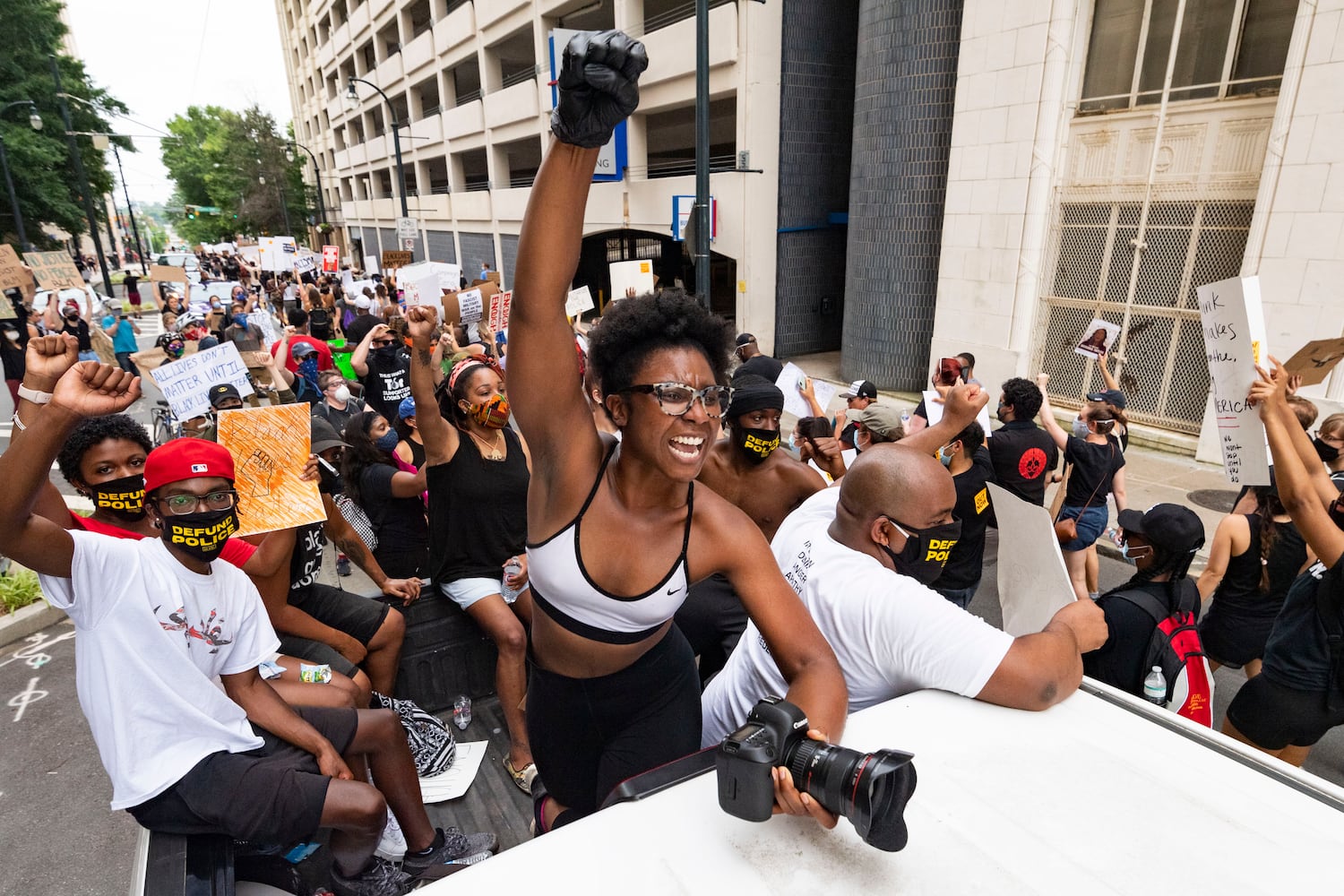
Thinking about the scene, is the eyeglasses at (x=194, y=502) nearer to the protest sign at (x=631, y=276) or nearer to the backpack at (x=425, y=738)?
the backpack at (x=425, y=738)

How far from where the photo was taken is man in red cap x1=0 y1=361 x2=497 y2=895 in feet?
6.66

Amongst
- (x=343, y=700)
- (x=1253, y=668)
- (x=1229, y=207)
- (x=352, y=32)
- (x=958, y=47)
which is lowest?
(x=1253, y=668)

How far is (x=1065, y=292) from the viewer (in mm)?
11258

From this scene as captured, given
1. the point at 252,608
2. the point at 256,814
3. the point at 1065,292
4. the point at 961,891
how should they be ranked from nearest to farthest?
1. the point at 961,891
2. the point at 256,814
3. the point at 252,608
4. the point at 1065,292

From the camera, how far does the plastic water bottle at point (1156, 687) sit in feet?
8.61

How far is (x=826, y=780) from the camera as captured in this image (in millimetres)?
1215

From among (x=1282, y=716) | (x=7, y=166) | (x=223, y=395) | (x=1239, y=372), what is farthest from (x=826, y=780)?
(x=7, y=166)

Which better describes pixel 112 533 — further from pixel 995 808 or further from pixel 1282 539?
pixel 1282 539

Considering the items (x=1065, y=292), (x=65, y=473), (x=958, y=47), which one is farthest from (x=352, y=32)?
A: (x=65, y=473)

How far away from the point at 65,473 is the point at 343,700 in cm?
154

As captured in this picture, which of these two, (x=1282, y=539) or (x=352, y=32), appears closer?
(x=1282, y=539)

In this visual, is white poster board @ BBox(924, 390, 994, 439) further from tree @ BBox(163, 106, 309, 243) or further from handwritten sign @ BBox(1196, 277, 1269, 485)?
tree @ BBox(163, 106, 309, 243)

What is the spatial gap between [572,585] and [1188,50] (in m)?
11.9

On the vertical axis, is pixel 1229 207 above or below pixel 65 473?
above
